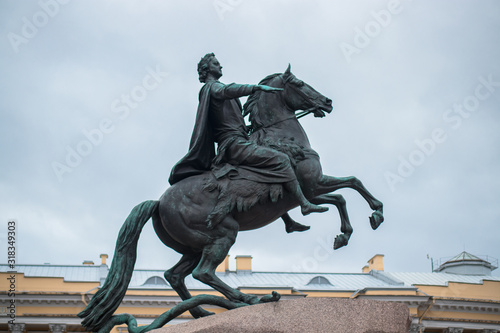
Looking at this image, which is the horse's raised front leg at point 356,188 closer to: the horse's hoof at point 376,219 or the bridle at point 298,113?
the horse's hoof at point 376,219

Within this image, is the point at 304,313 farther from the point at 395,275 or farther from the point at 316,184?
the point at 395,275

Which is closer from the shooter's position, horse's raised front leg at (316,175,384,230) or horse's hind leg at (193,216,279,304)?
horse's hind leg at (193,216,279,304)

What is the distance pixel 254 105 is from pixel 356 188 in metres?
1.41

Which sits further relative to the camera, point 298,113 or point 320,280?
point 320,280

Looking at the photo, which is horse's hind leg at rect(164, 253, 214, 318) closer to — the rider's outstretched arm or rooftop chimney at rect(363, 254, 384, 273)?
the rider's outstretched arm

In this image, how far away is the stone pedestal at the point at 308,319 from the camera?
245 inches

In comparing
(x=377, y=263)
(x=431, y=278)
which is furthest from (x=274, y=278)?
(x=431, y=278)

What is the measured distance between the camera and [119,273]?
23.5ft

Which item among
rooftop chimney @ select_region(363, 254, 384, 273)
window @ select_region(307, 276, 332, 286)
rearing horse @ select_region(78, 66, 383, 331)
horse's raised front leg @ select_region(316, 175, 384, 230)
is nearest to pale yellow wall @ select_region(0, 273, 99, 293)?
window @ select_region(307, 276, 332, 286)

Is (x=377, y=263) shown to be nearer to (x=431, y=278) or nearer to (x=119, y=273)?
(x=431, y=278)

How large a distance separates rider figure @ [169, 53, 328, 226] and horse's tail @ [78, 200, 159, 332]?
523 mm

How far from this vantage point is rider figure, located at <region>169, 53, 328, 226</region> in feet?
23.6

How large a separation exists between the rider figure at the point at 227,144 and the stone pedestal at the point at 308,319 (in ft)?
Result: 3.44

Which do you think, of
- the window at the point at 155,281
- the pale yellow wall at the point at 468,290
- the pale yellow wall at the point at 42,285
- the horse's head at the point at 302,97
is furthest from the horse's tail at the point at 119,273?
the pale yellow wall at the point at 468,290
